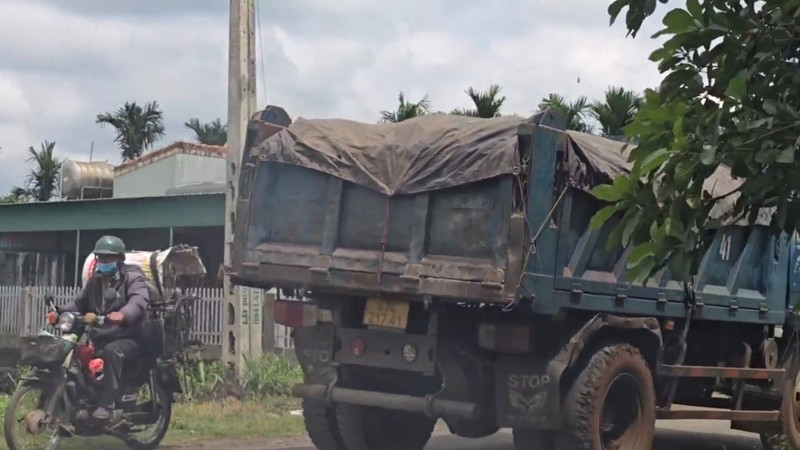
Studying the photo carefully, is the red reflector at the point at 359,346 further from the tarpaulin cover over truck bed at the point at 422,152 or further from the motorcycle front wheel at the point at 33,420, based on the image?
the motorcycle front wheel at the point at 33,420

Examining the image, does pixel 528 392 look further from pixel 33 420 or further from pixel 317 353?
pixel 33 420

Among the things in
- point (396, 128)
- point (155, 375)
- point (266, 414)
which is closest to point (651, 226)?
point (396, 128)

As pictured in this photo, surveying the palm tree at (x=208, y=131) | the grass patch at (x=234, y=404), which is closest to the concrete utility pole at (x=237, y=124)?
the grass patch at (x=234, y=404)

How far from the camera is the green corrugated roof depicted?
840 inches

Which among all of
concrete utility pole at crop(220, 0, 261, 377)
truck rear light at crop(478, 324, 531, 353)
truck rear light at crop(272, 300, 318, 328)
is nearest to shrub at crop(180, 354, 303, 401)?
concrete utility pole at crop(220, 0, 261, 377)

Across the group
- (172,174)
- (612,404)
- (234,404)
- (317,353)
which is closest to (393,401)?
(317,353)

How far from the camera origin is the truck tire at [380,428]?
364 inches

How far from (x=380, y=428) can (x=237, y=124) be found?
499 centimetres

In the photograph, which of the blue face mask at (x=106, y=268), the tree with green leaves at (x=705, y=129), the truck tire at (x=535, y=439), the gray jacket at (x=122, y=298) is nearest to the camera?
the tree with green leaves at (x=705, y=129)

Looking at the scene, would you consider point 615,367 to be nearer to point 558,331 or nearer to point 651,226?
point 558,331

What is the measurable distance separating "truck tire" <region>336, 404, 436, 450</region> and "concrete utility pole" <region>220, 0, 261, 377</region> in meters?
3.88

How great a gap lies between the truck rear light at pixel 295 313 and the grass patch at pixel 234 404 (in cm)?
227

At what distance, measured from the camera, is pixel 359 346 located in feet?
28.0

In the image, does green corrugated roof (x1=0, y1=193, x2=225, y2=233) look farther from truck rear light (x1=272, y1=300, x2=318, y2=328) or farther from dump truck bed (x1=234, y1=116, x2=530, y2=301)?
dump truck bed (x1=234, y1=116, x2=530, y2=301)
